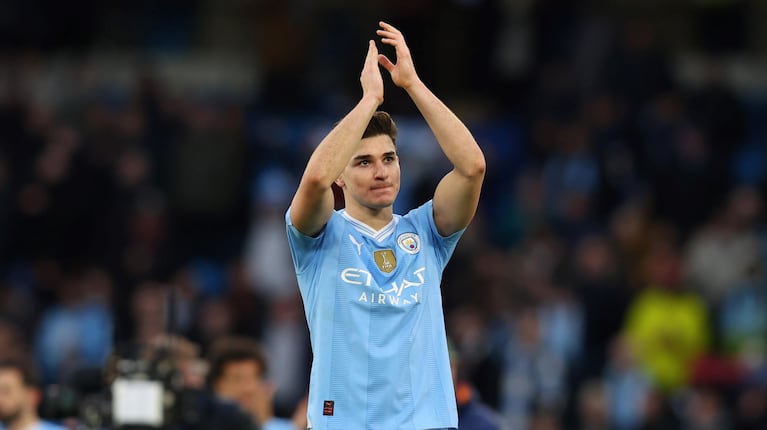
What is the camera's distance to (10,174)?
1648 cm

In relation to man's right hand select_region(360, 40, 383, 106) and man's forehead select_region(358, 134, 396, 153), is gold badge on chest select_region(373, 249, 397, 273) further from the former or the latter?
man's right hand select_region(360, 40, 383, 106)

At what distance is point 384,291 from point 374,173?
45cm

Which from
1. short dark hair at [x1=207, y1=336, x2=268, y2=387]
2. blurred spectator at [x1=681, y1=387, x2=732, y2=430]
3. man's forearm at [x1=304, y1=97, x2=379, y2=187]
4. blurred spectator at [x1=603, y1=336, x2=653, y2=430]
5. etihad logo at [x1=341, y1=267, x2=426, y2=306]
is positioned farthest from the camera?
blurred spectator at [x1=603, y1=336, x2=653, y2=430]

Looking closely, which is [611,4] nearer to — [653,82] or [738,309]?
[653,82]

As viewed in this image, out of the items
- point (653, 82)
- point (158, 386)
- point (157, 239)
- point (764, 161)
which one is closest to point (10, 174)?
point (157, 239)

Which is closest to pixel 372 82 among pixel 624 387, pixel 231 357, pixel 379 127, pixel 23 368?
pixel 379 127

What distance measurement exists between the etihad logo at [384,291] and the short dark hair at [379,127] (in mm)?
532

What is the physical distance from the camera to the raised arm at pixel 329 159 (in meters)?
6.07

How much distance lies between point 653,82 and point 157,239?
5.13 metres

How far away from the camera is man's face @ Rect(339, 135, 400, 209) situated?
6.29 meters

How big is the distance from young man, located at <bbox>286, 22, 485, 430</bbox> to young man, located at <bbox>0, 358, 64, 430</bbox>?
12.0ft

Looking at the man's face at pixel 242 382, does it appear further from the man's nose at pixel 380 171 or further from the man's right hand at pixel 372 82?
the man's right hand at pixel 372 82

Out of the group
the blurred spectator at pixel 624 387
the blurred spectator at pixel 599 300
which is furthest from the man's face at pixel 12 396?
the blurred spectator at pixel 599 300

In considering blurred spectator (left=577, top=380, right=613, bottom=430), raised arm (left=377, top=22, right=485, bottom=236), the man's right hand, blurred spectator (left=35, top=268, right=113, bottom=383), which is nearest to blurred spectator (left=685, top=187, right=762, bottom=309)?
blurred spectator (left=577, top=380, right=613, bottom=430)
